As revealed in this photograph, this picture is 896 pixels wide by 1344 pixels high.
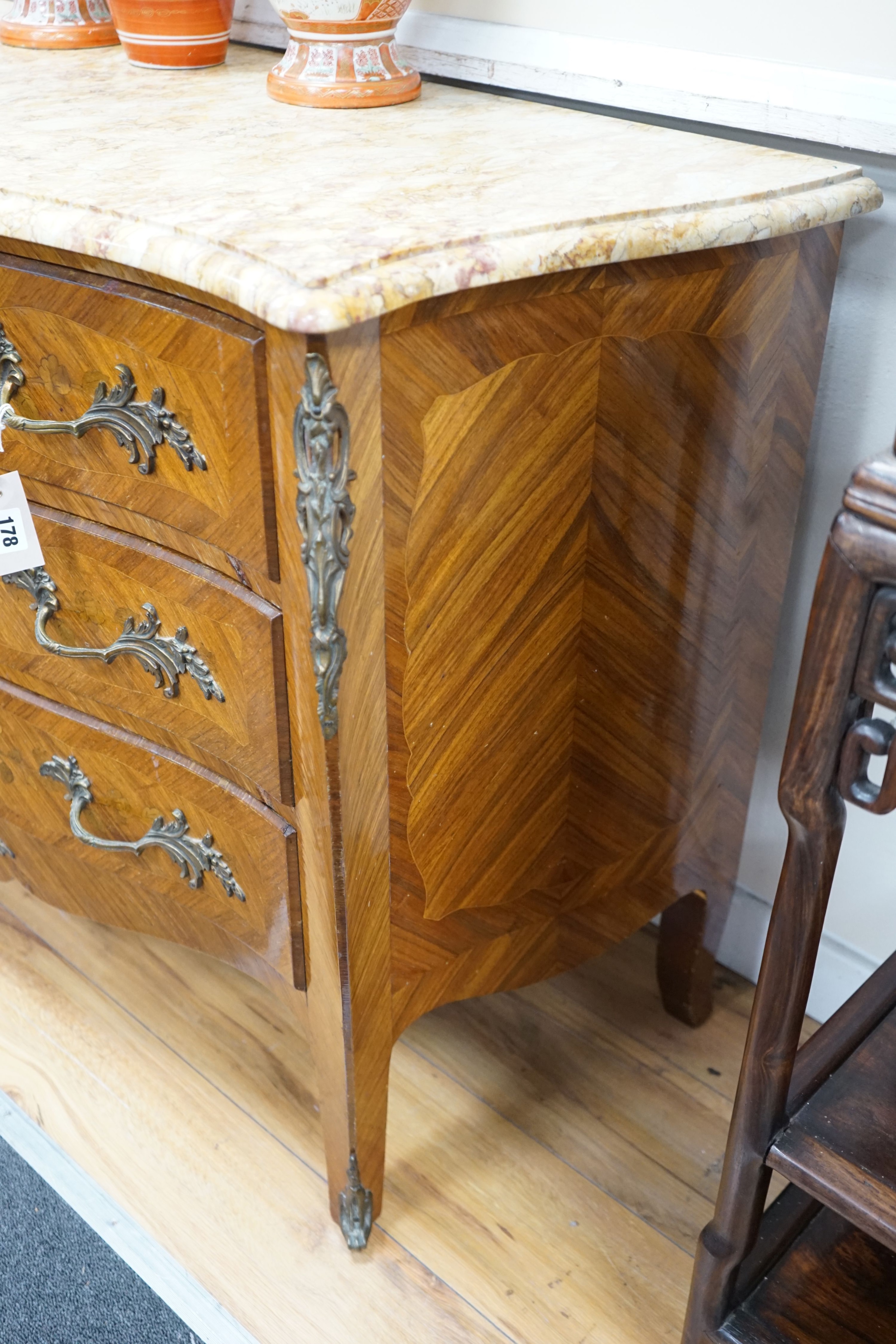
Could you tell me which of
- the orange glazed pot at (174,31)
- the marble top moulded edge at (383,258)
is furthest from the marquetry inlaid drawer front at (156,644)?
the orange glazed pot at (174,31)

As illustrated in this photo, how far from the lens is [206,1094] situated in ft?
3.85

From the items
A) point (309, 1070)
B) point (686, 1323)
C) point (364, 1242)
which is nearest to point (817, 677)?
point (686, 1323)

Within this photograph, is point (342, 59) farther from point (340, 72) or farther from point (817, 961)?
point (817, 961)

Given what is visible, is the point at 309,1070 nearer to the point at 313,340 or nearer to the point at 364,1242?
the point at 364,1242

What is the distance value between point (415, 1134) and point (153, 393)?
750 millimetres

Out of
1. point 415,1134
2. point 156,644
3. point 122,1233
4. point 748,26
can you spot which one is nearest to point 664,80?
point 748,26

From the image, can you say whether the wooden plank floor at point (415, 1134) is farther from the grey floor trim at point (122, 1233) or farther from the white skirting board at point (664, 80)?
the white skirting board at point (664, 80)

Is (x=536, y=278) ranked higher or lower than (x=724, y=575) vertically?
higher

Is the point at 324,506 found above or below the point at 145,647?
above

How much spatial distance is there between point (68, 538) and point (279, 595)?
221 millimetres

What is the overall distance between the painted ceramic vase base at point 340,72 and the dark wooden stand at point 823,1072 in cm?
64

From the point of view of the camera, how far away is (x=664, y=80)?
0.99m

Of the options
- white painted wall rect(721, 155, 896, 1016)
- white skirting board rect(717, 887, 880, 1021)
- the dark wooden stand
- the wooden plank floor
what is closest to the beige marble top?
white painted wall rect(721, 155, 896, 1016)

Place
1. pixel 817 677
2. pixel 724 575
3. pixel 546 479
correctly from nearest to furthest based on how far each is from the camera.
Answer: pixel 817 677 → pixel 546 479 → pixel 724 575
